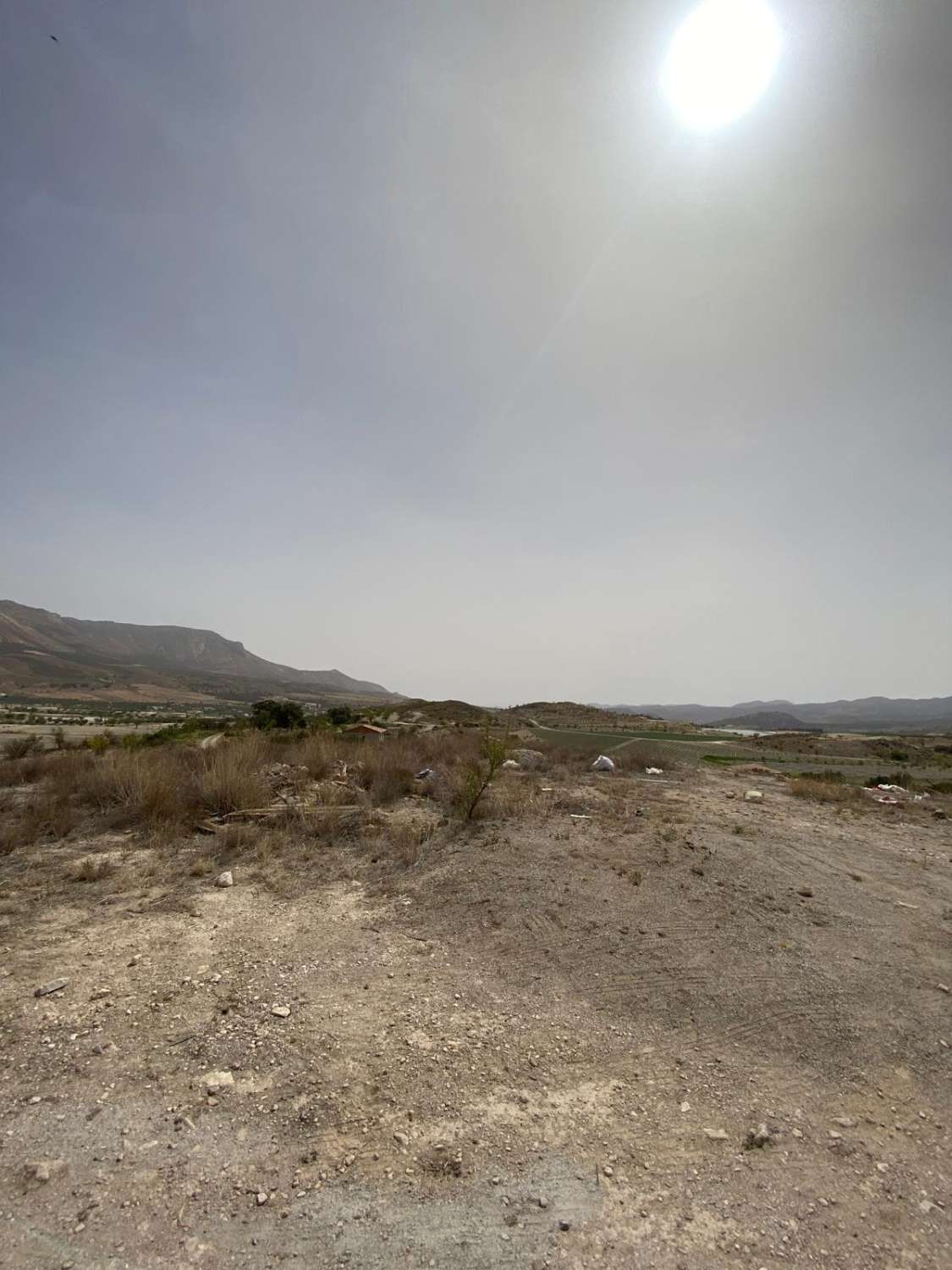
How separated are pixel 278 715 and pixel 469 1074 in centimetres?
3123

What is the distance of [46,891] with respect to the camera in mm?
7027

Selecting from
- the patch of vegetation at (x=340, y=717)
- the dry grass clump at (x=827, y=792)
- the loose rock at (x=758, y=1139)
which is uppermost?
the loose rock at (x=758, y=1139)

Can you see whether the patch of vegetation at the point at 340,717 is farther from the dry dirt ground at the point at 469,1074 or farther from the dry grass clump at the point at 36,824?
the dry dirt ground at the point at 469,1074

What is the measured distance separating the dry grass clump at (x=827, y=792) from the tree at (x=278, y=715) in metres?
25.1

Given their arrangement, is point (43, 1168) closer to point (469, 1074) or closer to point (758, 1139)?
point (469, 1074)

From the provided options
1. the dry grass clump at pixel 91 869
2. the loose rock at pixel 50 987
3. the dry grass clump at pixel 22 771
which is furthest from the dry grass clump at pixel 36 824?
the loose rock at pixel 50 987

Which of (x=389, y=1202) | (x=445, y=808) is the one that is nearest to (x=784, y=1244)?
Answer: (x=389, y=1202)

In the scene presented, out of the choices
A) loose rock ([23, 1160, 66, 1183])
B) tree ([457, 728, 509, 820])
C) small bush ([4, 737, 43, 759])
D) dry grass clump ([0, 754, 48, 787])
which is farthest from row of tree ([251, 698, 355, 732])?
loose rock ([23, 1160, 66, 1183])

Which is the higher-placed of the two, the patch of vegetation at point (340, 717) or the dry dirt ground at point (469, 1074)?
the dry dirt ground at point (469, 1074)

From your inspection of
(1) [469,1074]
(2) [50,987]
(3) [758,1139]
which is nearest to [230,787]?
(2) [50,987]

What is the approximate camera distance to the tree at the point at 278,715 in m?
31.4

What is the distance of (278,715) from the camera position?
32.9 m

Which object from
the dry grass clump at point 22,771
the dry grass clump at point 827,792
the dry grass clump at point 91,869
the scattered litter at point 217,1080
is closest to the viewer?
the scattered litter at point 217,1080

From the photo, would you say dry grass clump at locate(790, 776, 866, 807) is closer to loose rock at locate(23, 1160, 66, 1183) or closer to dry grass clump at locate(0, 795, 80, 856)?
loose rock at locate(23, 1160, 66, 1183)
